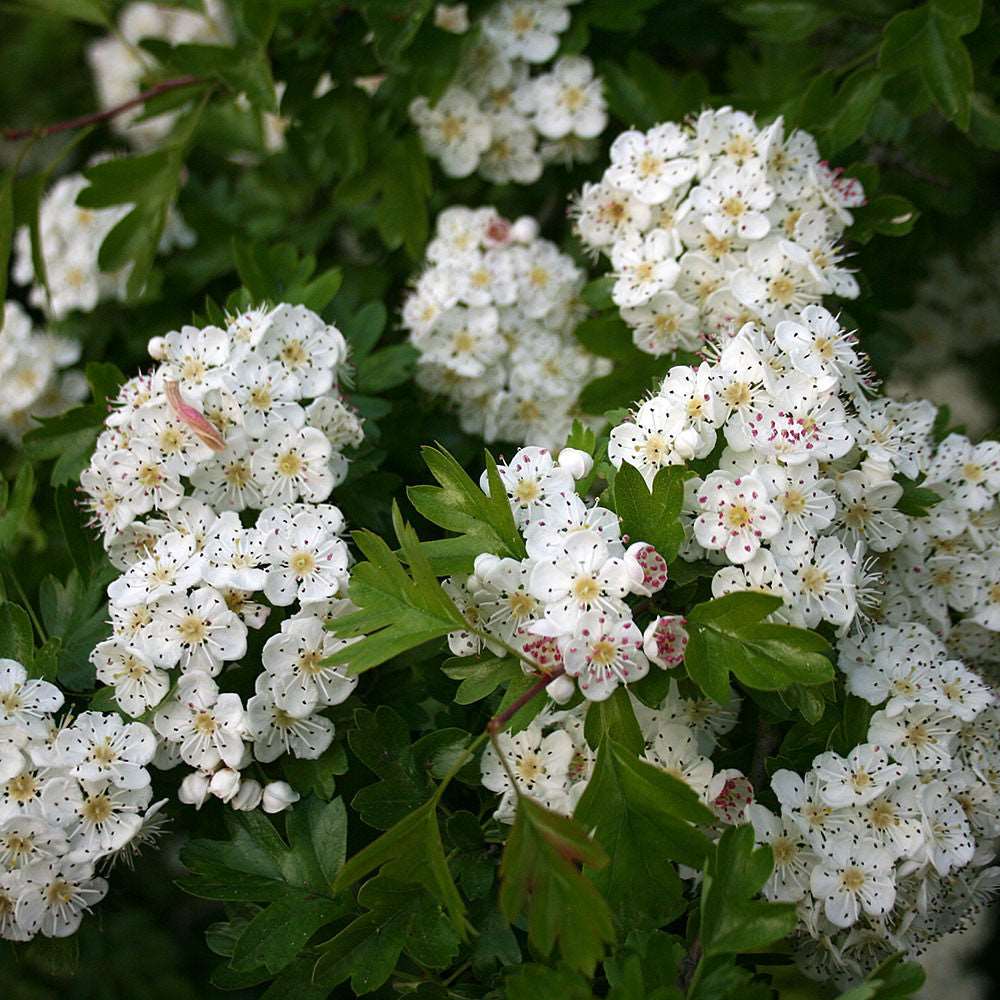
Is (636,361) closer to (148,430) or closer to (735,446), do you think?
(735,446)

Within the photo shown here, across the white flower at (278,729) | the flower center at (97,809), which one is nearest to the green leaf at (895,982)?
Result: the white flower at (278,729)

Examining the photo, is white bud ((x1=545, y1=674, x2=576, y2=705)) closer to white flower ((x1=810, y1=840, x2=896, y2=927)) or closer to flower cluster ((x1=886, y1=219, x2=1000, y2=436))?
white flower ((x1=810, y1=840, x2=896, y2=927))

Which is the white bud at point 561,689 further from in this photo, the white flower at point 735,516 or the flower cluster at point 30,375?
the flower cluster at point 30,375

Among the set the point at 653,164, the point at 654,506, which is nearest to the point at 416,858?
the point at 654,506

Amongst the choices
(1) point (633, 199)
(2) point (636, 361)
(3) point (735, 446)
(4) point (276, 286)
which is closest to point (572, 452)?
(3) point (735, 446)

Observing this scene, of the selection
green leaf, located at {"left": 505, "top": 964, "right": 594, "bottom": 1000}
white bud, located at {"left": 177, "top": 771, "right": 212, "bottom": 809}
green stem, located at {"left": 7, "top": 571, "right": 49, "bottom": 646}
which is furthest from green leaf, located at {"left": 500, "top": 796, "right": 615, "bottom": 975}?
green stem, located at {"left": 7, "top": 571, "right": 49, "bottom": 646}

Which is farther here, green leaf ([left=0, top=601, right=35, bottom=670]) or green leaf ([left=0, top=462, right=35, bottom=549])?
green leaf ([left=0, top=462, right=35, bottom=549])
